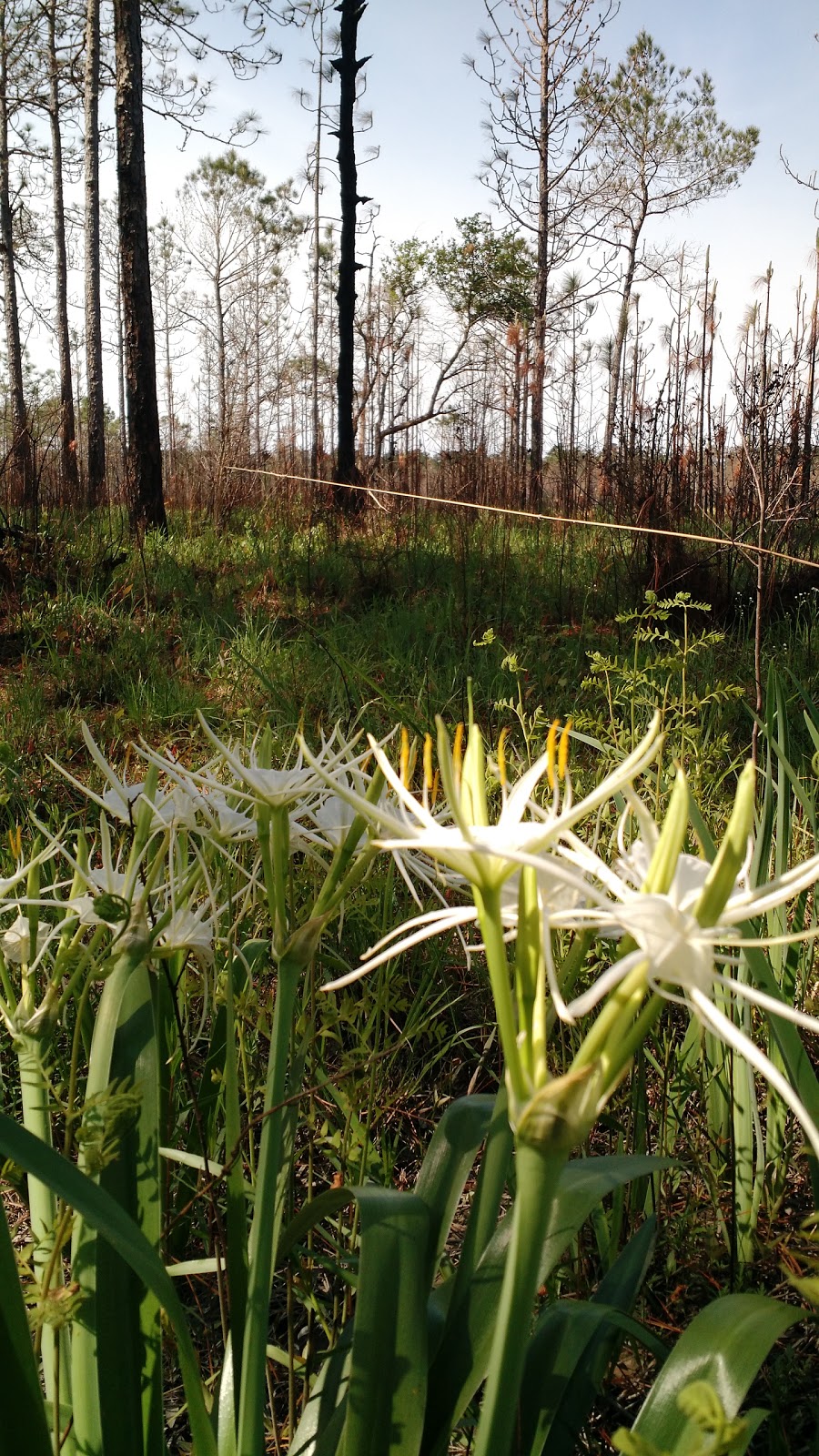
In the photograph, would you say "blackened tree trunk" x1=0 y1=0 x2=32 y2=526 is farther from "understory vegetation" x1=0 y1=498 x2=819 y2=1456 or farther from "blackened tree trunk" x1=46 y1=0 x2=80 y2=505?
"understory vegetation" x1=0 y1=498 x2=819 y2=1456

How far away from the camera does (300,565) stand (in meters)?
5.38

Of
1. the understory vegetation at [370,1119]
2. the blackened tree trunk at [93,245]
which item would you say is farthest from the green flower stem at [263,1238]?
the blackened tree trunk at [93,245]

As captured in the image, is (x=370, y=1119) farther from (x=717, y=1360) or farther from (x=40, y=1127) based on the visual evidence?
(x=717, y=1360)

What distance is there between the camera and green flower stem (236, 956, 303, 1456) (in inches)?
23.2

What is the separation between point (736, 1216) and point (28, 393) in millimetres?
28628

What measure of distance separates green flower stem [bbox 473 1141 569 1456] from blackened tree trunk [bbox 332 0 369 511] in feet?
29.6

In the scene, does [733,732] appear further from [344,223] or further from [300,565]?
[344,223]

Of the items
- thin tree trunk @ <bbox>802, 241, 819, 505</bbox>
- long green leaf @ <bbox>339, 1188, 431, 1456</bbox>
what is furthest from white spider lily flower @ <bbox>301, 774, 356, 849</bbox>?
thin tree trunk @ <bbox>802, 241, 819, 505</bbox>

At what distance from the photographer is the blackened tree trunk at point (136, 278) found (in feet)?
21.5

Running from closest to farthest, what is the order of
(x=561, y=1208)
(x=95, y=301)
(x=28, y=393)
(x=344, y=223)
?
(x=561, y=1208) → (x=344, y=223) → (x=95, y=301) → (x=28, y=393)

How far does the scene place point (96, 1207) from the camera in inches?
20.5

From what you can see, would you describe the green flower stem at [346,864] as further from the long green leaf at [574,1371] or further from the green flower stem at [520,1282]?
the long green leaf at [574,1371]

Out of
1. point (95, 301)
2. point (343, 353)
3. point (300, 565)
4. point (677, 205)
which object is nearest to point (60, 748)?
point (300, 565)

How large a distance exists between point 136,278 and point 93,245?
770 centimetres
